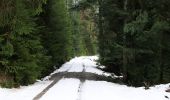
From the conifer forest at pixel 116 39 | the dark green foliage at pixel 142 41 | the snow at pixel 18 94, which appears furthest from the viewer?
the dark green foliage at pixel 142 41

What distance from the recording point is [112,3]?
98.3 feet

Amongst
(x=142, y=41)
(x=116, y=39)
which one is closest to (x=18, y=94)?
(x=142, y=41)

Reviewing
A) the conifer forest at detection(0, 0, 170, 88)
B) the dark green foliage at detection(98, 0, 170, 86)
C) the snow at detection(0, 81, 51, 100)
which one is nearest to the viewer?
the snow at detection(0, 81, 51, 100)

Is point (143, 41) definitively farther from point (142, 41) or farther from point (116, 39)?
point (116, 39)

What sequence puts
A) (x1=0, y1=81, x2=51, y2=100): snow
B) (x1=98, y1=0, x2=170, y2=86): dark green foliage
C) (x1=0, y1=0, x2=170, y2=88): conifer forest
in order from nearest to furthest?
(x1=0, y1=81, x2=51, y2=100): snow < (x1=0, y1=0, x2=170, y2=88): conifer forest < (x1=98, y1=0, x2=170, y2=86): dark green foliage

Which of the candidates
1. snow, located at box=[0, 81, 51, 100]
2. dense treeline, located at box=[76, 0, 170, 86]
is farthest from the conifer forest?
snow, located at box=[0, 81, 51, 100]

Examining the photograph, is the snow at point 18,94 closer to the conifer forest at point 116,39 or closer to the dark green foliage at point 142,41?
the conifer forest at point 116,39

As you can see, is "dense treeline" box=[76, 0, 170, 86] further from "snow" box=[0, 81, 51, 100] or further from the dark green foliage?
"snow" box=[0, 81, 51, 100]

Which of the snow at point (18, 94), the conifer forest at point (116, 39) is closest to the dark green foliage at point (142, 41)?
the conifer forest at point (116, 39)

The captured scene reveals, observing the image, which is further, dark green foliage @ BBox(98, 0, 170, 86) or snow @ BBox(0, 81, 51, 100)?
dark green foliage @ BBox(98, 0, 170, 86)

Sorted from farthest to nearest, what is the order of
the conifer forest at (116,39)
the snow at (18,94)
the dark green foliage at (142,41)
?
the dark green foliage at (142,41) < the conifer forest at (116,39) < the snow at (18,94)

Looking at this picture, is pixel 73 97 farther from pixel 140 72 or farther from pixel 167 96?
pixel 140 72

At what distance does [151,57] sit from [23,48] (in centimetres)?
1005

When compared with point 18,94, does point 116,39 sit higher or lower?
higher
